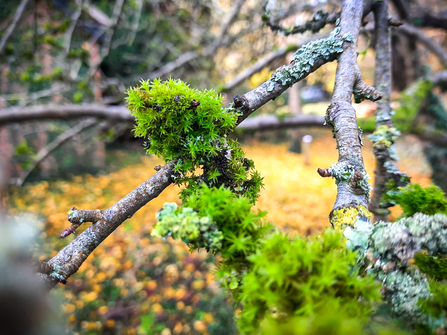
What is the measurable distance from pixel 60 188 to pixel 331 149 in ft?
37.6

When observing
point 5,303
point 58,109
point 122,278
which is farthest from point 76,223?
point 58,109

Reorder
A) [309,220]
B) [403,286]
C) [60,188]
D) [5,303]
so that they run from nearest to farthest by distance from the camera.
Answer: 1. [5,303]
2. [403,286]
3. [309,220]
4. [60,188]

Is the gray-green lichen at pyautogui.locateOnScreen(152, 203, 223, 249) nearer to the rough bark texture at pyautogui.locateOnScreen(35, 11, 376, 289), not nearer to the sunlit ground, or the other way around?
the rough bark texture at pyautogui.locateOnScreen(35, 11, 376, 289)

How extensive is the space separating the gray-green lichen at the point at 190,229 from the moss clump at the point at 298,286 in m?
0.14

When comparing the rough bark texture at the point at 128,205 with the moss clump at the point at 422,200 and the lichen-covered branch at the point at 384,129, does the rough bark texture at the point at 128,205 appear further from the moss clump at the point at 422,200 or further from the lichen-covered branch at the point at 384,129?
the lichen-covered branch at the point at 384,129

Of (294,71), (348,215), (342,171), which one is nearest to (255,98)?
(294,71)

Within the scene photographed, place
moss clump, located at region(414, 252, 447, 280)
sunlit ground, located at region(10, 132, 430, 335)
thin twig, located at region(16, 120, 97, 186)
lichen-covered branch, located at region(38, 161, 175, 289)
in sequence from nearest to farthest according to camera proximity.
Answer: lichen-covered branch, located at region(38, 161, 175, 289) < moss clump, located at region(414, 252, 447, 280) < sunlit ground, located at region(10, 132, 430, 335) < thin twig, located at region(16, 120, 97, 186)

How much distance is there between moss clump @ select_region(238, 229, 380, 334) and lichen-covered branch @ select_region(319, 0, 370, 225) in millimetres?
265

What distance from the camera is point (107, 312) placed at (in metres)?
3.21

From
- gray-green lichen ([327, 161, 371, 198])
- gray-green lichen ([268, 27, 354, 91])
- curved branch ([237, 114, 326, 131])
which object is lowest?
gray-green lichen ([327, 161, 371, 198])

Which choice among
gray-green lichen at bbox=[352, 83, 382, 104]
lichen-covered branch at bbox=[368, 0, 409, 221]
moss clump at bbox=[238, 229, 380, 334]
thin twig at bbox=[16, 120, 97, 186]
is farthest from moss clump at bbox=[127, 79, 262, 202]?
thin twig at bbox=[16, 120, 97, 186]

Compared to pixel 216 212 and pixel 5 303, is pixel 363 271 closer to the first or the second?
pixel 216 212

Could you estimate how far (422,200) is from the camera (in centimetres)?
100

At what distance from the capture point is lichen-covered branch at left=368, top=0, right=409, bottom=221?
1.46 metres
